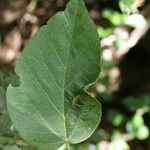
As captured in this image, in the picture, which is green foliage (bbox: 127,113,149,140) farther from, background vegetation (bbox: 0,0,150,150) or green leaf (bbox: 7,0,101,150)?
green leaf (bbox: 7,0,101,150)

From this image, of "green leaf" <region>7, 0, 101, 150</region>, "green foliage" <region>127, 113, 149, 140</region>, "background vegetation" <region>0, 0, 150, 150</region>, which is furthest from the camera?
"green foliage" <region>127, 113, 149, 140</region>

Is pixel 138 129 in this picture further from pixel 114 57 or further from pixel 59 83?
pixel 59 83

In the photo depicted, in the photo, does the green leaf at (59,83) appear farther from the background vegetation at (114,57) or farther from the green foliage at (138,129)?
the green foliage at (138,129)

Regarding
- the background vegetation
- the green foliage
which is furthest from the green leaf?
the green foliage

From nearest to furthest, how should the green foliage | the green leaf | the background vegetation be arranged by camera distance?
1. the green leaf
2. the background vegetation
3. the green foliage

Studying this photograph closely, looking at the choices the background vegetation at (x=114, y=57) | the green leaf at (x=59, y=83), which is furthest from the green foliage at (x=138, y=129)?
the green leaf at (x=59, y=83)

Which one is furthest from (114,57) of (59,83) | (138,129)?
(59,83)
